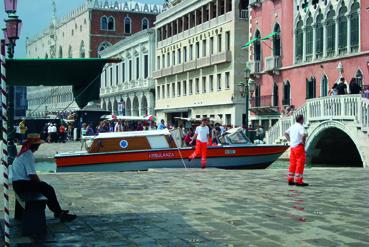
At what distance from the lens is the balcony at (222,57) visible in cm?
4657

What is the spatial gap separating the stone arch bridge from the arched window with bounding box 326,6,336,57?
4492 mm

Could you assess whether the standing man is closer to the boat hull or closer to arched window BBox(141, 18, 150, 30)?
the boat hull

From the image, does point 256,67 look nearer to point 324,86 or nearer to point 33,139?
point 324,86

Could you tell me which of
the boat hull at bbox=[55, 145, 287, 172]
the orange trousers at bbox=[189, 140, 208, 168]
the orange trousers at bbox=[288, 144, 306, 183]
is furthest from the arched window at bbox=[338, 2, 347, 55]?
the orange trousers at bbox=[288, 144, 306, 183]

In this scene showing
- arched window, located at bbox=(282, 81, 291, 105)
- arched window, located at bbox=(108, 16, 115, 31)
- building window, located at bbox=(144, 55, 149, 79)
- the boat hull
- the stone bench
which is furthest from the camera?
arched window, located at bbox=(108, 16, 115, 31)

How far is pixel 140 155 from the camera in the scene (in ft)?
70.0

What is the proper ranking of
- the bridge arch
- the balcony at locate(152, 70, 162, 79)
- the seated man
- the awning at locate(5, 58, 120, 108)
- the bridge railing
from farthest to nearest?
the balcony at locate(152, 70, 162, 79), the bridge arch, the bridge railing, the awning at locate(5, 58, 120, 108), the seated man

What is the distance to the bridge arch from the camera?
29188 mm

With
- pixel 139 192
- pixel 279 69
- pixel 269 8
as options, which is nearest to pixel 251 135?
pixel 279 69

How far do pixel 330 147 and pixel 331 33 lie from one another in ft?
20.2

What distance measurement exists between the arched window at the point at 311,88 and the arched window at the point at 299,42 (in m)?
1.82

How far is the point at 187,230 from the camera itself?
351 inches

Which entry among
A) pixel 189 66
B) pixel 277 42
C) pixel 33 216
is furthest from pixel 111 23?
pixel 33 216

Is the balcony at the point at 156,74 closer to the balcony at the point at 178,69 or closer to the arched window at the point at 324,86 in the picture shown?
the balcony at the point at 178,69
